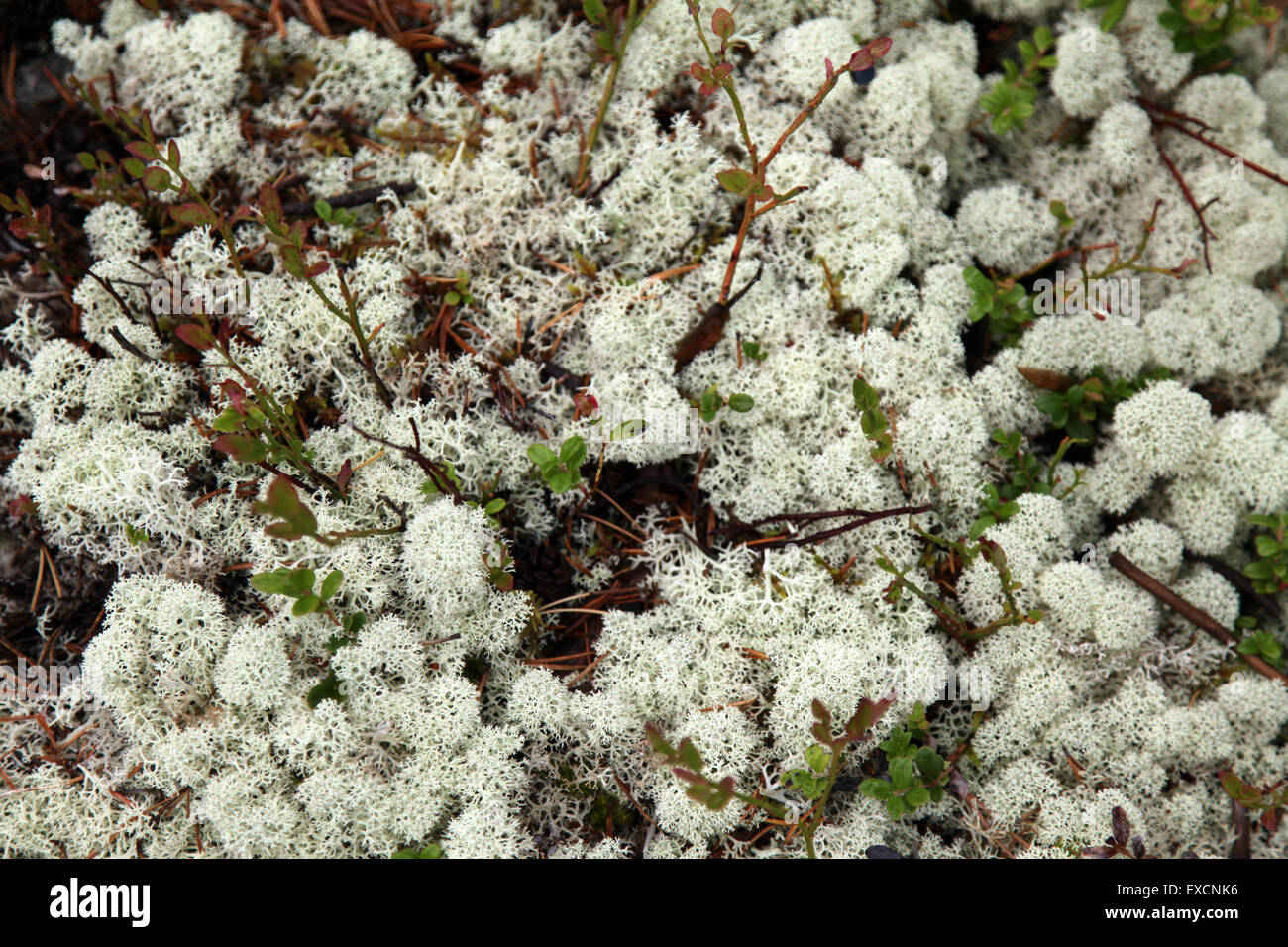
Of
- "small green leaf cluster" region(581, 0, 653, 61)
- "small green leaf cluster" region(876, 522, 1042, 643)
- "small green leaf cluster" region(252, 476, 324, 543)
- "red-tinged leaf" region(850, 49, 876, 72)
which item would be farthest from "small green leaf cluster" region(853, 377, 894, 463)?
"small green leaf cluster" region(252, 476, 324, 543)

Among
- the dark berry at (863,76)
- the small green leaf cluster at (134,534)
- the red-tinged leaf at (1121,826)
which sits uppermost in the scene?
the dark berry at (863,76)

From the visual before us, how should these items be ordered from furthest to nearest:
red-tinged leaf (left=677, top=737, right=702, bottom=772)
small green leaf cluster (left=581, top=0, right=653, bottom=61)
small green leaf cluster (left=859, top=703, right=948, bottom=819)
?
small green leaf cluster (left=581, top=0, right=653, bottom=61), small green leaf cluster (left=859, top=703, right=948, bottom=819), red-tinged leaf (left=677, top=737, right=702, bottom=772)

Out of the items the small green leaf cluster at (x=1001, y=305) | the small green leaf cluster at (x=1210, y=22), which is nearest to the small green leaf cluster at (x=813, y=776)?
the small green leaf cluster at (x=1001, y=305)

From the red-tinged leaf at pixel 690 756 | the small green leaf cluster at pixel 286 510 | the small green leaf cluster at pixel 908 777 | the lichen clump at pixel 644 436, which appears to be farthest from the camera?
the lichen clump at pixel 644 436

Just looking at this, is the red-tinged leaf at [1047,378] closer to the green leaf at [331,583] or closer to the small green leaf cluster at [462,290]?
the small green leaf cluster at [462,290]


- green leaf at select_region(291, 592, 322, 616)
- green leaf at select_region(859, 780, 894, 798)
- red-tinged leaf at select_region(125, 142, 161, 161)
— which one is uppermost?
red-tinged leaf at select_region(125, 142, 161, 161)

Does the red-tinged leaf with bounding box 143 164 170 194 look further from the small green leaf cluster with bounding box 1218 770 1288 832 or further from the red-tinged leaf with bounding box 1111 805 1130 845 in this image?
the small green leaf cluster with bounding box 1218 770 1288 832

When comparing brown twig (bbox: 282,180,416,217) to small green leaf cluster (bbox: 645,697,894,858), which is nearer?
small green leaf cluster (bbox: 645,697,894,858)
